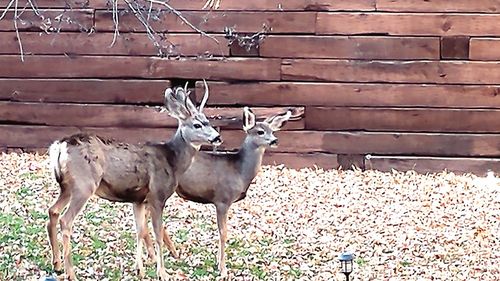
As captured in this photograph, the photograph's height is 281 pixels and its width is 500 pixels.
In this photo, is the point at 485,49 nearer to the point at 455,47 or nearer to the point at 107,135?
the point at 455,47

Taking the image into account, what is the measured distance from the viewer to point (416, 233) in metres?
8.96

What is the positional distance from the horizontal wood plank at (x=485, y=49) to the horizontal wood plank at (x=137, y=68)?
2256 mm

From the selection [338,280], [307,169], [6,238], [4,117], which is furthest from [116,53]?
[338,280]

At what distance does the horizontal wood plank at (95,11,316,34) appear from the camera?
38.6ft

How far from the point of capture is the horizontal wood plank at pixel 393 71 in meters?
11.6

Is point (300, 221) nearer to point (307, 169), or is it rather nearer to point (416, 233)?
point (416, 233)

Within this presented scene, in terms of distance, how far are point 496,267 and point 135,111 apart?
17.9ft

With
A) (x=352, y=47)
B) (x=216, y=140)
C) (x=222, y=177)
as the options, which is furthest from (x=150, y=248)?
(x=352, y=47)

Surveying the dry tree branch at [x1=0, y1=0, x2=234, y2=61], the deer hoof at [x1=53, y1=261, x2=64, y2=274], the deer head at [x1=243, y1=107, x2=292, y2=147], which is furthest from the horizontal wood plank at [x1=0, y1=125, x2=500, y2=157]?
the deer hoof at [x1=53, y1=261, x2=64, y2=274]

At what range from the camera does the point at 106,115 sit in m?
12.2

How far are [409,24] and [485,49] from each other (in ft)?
3.00

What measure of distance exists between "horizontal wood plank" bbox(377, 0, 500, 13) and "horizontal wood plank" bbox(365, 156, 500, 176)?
1.72 metres

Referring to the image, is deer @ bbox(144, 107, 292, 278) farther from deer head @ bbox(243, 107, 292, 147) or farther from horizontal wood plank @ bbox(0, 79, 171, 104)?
horizontal wood plank @ bbox(0, 79, 171, 104)

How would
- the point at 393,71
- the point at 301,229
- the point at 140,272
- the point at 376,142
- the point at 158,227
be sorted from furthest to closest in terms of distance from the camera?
the point at 376,142, the point at 393,71, the point at 301,229, the point at 140,272, the point at 158,227
